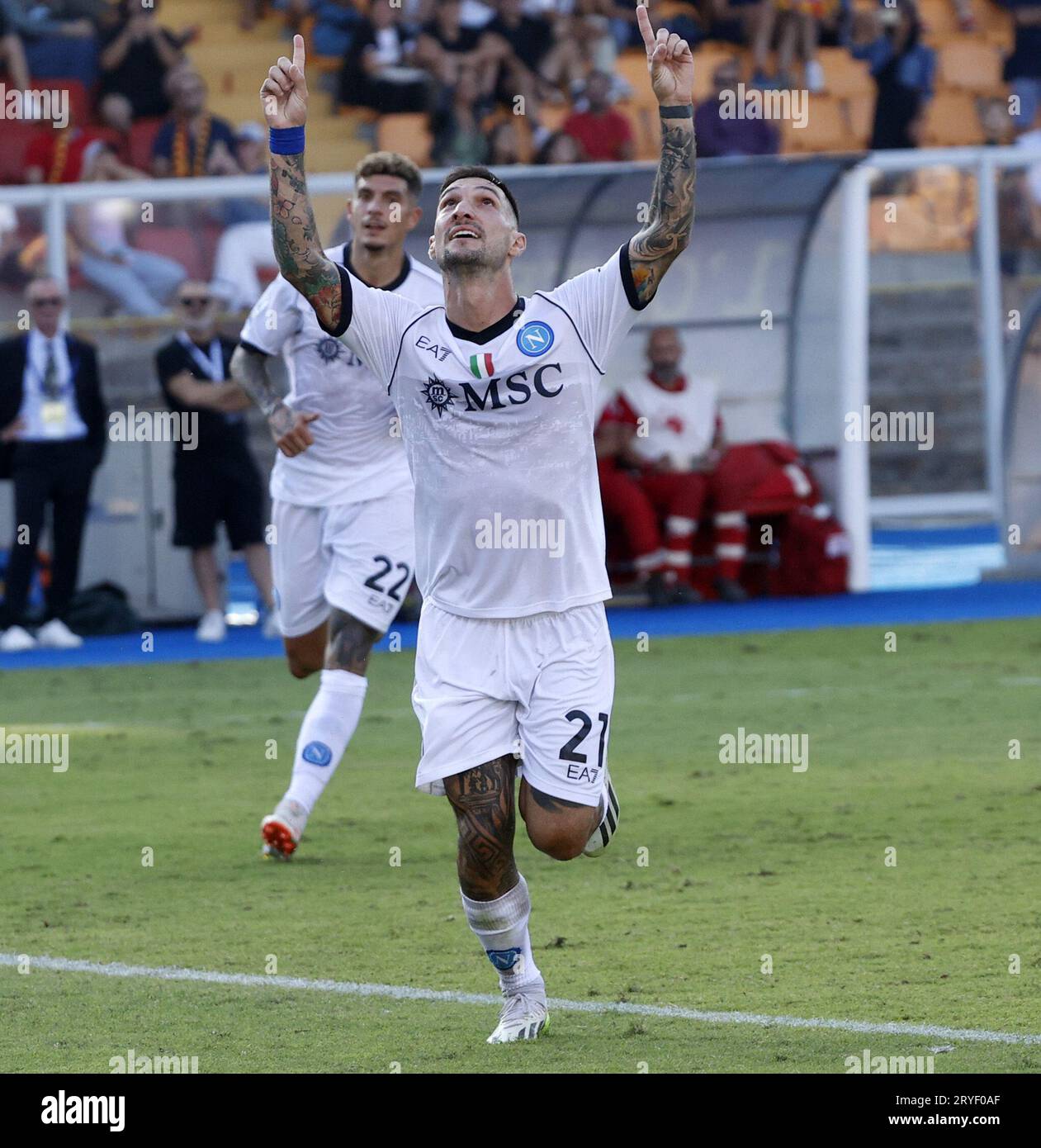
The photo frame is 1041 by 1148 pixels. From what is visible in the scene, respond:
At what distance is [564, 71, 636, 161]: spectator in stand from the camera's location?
19375mm

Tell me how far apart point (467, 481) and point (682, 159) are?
0.93 metres

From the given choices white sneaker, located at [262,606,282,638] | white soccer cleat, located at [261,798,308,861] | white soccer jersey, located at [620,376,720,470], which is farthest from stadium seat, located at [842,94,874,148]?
white soccer cleat, located at [261,798,308,861]

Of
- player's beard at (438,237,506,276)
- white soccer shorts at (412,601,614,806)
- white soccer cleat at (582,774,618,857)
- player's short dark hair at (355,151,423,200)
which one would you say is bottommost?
white soccer cleat at (582,774,618,857)

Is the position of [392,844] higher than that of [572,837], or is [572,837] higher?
[572,837]

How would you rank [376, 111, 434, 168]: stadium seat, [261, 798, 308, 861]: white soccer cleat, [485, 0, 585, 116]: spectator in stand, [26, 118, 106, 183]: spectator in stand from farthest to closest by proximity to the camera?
[485, 0, 585, 116]: spectator in stand
[376, 111, 434, 168]: stadium seat
[26, 118, 106, 183]: spectator in stand
[261, 798, 308, 861]: white soccer cleat

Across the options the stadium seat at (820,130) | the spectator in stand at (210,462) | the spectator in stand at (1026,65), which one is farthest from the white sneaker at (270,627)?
the spectator in stand at (1026,65)

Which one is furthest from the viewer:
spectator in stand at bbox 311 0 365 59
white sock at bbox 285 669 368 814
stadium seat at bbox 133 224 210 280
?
spectator in stand at bbox 311 0 365 59

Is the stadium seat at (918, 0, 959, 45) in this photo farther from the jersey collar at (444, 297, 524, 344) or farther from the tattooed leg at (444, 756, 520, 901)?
the tattooed leg at (444, 756, 520, 901)

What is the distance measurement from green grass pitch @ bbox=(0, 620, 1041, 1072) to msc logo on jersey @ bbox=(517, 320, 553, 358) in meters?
1.66

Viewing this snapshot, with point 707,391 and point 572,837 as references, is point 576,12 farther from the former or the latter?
point 572,837

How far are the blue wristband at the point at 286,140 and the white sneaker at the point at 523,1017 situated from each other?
2.11 metres

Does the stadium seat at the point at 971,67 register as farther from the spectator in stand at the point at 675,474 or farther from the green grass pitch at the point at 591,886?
the green grass pitch at the point at 591,886

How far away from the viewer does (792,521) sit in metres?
15.9
